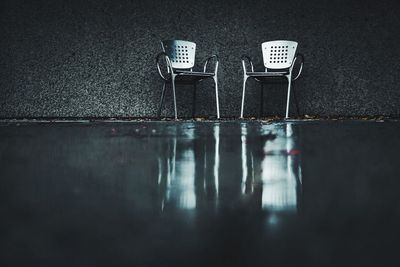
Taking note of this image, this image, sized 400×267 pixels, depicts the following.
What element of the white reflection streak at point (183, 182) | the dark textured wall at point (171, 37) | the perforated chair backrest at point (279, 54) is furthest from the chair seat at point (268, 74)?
the white reflection streak at point (183, 182)

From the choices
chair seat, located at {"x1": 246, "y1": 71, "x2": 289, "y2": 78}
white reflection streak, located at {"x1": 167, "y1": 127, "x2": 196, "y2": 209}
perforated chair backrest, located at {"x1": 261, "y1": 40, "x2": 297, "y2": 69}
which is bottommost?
white reflection streak, located at {"x1": 167, "y1": 127, "x2": 196, "y2": 209}

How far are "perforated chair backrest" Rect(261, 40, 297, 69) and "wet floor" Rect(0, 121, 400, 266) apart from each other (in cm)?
355

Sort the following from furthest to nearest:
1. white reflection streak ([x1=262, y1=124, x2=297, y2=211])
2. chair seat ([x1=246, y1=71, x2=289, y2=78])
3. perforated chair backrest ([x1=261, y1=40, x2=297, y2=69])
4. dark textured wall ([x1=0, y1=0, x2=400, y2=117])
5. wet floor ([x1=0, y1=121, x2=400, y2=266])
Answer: dark textured wall ([x1=0, y1=0, x2=400, y2=117])
perforated chair backrest ([x1=261, y1=40, x2=297, y2=69])
chair seat ([x1=246, y1=71, x2=289, y2=78])
white reflection streak ([x1=262, y1=124, x2=297, y2=211])
wet floor ([x1=0, y1=121, x2=400, y2=266])

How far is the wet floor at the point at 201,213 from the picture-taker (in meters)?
0.40

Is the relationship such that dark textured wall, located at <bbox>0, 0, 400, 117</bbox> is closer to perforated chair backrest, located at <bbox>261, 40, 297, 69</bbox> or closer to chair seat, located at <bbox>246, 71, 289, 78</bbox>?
perforated chair backrest, located at <bbox>261, 40, 297, 69</bbox>

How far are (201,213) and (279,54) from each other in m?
4.21

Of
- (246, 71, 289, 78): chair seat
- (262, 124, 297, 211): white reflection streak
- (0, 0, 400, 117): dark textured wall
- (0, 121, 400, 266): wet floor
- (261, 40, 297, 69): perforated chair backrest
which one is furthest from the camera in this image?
(0, 0, 400, 117): dark textured wall

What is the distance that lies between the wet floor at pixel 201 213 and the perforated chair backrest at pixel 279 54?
3552 mm

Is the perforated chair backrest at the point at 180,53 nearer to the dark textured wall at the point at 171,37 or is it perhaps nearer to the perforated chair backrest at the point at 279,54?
the dark textured wall at the point at 171,37

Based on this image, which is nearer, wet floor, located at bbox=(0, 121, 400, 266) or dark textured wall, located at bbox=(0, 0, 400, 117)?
wet floor, located at bbox=(0, 121, 400, 266)

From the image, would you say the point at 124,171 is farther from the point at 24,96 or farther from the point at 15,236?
the point at 24,96

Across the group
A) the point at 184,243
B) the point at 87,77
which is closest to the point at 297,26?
the point at 87,77

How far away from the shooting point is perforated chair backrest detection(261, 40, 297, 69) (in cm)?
451

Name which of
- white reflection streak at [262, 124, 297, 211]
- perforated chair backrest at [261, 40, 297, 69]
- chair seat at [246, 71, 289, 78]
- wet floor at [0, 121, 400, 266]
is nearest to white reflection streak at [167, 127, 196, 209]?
wet floor at [0, 121, 400, 266]
